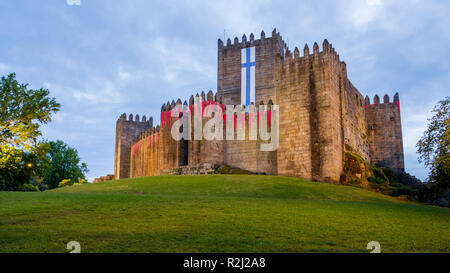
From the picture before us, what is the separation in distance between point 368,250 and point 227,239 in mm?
3340

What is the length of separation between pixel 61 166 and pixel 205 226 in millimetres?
47391

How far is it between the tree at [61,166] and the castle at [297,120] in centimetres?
1210

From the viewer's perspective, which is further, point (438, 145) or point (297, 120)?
point (297, 120)

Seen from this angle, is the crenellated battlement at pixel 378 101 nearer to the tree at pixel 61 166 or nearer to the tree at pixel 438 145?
the tree at pixel 438 145

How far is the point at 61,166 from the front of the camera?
5338 cm

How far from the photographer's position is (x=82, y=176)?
5456cm

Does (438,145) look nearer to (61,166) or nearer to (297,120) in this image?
(297,120)

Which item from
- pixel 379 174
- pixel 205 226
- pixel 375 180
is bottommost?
pixel 205 226

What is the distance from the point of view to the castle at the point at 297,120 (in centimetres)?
3366

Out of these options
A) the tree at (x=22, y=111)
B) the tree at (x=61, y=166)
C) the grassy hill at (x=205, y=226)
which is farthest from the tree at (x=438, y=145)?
the tree at (x=61, y=166)

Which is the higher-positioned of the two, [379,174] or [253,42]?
[253,42]

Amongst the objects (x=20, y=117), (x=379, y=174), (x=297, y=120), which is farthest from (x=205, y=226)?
(x=379, y=174)
